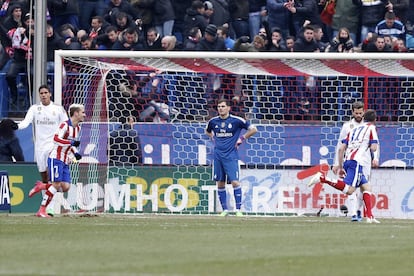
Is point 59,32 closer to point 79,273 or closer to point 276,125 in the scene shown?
point 276,125

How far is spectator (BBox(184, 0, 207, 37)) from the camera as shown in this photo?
26.6 meters

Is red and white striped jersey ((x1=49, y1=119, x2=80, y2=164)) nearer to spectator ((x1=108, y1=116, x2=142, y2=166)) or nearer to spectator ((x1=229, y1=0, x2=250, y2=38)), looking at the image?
spectator ((x1=108, y1=116, x2=142, y2=166))

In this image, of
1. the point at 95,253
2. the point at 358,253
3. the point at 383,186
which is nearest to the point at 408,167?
the point at 383,186

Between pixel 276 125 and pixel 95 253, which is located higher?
pixel 276 125

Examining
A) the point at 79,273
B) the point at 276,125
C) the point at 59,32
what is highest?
the point at 59,32

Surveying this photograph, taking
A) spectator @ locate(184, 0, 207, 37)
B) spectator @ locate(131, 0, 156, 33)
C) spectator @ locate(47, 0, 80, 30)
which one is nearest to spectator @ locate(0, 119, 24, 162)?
spectator @ locate(47, 0, 80, 30)

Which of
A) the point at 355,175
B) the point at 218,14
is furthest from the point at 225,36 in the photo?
the point at 355,175

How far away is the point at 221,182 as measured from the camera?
22.0 m

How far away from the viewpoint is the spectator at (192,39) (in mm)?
25750

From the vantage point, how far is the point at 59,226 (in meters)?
17.7

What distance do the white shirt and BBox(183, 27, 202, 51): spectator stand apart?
509 centimetres

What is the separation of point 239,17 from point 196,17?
44.9 inches

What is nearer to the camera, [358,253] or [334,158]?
[358,253]

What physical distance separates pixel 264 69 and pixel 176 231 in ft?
23.4
